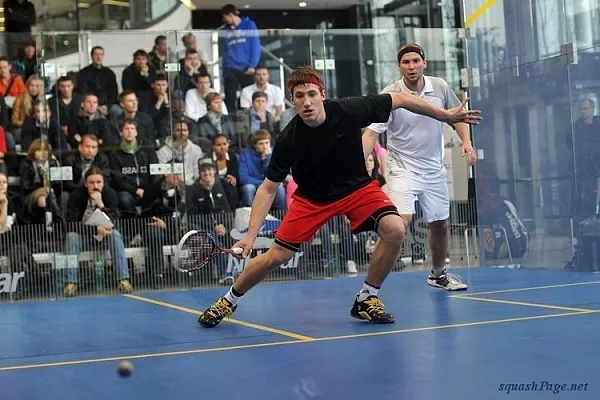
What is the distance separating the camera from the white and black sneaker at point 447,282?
23.9 ft

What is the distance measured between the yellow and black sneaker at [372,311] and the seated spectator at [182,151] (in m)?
4.04

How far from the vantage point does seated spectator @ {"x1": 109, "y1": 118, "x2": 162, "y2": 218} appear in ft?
31.3

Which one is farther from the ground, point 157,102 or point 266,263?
point 157,102

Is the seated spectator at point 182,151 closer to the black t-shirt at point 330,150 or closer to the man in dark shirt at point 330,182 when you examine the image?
the man in dark shirt at point 330,182

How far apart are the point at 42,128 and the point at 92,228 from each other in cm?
101

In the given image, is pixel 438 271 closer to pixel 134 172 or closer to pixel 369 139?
pixel 369 139

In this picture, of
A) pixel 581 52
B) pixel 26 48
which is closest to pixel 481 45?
pixel 581 52

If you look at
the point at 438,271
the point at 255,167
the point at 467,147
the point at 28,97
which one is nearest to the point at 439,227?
the point at 438,271

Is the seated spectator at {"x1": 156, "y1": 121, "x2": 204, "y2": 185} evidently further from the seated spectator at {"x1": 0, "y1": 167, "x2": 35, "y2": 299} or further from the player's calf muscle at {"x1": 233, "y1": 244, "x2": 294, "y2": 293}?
the player's calf muscle at {"x1": 233, "y1": 244, "x2": 294, "y2": 293}

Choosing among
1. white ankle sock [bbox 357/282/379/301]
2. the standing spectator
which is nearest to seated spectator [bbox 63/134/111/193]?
the standing spectator

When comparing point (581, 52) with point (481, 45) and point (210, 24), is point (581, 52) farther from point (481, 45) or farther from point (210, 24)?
point (210, 24)

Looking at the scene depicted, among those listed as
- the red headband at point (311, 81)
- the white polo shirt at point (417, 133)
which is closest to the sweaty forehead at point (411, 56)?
the white polo shirt at point (417, 133)

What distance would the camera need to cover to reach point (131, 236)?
9281mm

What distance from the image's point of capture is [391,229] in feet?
18.7
